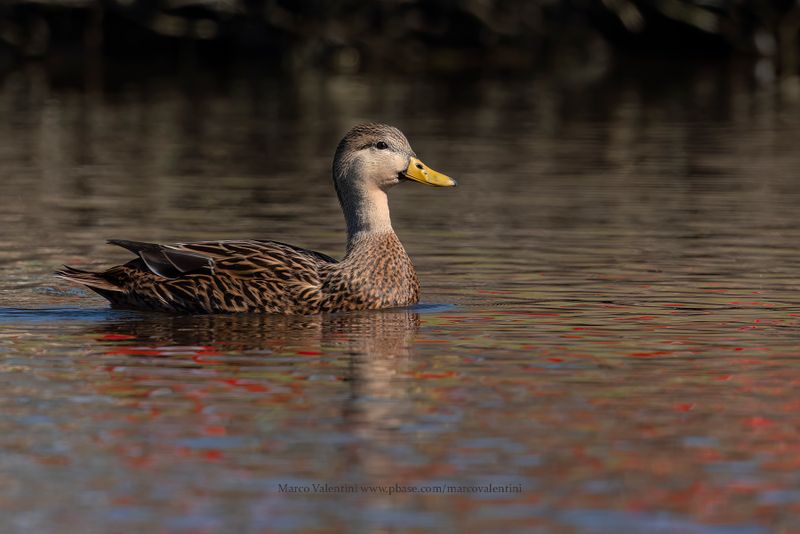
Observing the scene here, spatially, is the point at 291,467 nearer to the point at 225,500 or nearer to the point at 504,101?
the point at 225,500

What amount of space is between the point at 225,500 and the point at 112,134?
20.1 m

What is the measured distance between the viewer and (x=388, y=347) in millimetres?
10711

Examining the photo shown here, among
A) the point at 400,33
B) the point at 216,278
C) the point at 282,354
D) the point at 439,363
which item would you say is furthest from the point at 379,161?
the point at 400,33

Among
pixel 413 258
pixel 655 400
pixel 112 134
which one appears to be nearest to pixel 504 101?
pixel 112 134

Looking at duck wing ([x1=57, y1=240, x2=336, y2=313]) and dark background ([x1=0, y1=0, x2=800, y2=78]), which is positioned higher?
dark background ([x1=0, y1=0, x2=800, y2=78])

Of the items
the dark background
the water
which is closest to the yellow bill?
the water

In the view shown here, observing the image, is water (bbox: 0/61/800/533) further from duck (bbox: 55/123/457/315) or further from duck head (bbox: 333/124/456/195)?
duck head (bbox: 333/124/456/195)

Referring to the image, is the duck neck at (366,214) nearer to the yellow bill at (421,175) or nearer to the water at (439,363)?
the yellow bill at (421,175)

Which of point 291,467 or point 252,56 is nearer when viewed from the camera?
point 291,467

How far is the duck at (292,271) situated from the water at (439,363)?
182mm

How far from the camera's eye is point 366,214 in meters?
12.8

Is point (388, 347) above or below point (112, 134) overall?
below

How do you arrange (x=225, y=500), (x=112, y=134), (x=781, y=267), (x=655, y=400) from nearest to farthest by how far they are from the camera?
(x=225, y=500), (x=655, y=400), (x=781, y=267), (x=112, y=134)

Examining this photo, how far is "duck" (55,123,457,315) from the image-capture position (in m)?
12.1
